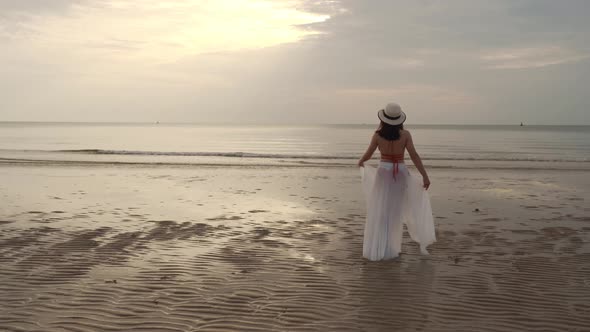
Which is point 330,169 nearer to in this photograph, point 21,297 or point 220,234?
point 220,234

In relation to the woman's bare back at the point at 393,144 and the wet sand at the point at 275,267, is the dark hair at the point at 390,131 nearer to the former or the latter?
the woman's bare back at the point at 393,144

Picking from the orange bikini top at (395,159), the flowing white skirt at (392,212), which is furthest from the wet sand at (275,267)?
the orange bikini top at (395,159)

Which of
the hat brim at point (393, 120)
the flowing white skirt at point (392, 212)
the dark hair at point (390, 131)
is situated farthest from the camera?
the flowing white skirt at point (392, 212)

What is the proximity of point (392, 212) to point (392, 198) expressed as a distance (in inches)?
8.1

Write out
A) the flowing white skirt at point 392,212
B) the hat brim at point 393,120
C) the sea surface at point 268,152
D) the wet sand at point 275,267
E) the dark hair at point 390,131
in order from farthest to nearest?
the sea surface at point 268,152 < the flowing white skirt at point 392,212 < the dark hair at point 390,131 < the hat brim at point 393,120 < the wet sand at point 275,267

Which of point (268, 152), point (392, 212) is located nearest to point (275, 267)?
point (392, 212)

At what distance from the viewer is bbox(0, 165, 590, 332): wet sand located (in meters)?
4.69

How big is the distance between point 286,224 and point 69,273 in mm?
4303

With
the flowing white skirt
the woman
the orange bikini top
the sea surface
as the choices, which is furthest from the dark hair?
the sea surface

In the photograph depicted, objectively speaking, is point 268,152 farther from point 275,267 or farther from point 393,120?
point 275,267

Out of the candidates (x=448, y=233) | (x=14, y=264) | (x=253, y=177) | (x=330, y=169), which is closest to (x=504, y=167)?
(x=330, y=169)

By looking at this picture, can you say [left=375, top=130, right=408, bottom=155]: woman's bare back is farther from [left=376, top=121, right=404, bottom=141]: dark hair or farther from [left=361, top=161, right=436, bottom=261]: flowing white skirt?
[left=361, top=161, right=436, bottom=261]: flowing white skirt

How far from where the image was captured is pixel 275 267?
6.40 m

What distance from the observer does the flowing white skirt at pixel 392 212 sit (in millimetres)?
6922
